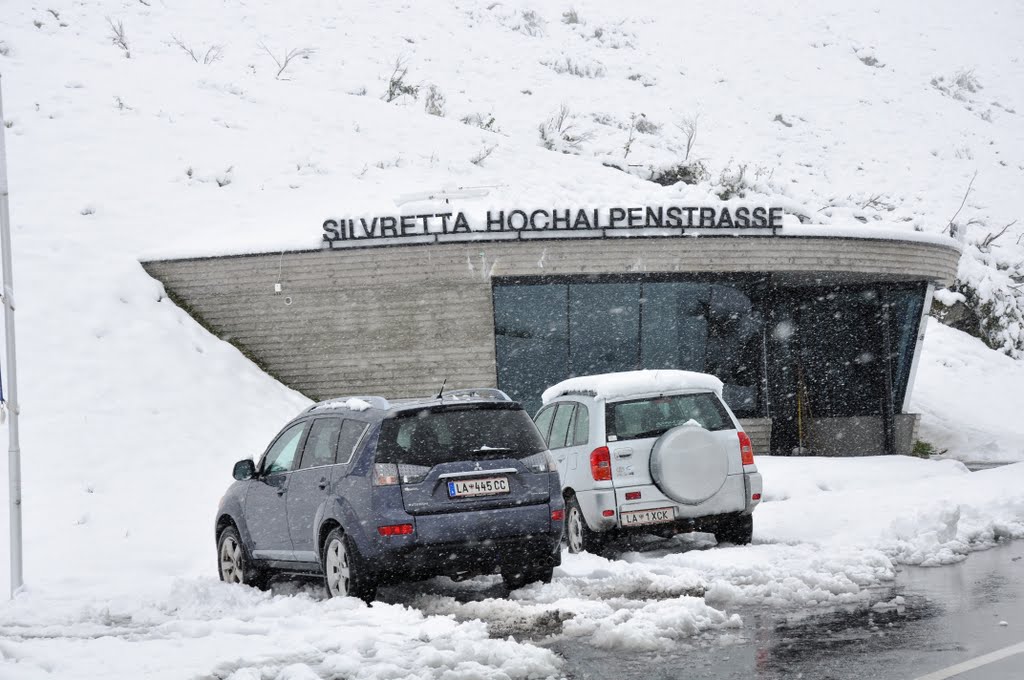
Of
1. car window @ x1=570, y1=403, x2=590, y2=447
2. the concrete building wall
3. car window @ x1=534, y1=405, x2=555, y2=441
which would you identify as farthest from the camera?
the concrete building wall

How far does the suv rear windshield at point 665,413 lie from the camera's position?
11.8 m

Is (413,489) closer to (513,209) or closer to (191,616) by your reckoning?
(191,616)

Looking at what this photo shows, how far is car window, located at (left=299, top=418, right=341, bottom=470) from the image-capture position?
9.59m

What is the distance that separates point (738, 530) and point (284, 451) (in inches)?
181

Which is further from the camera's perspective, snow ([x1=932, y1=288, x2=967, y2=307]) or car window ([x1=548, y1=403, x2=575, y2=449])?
snow ([x1=932, y1=288, x2=967, y2=307])

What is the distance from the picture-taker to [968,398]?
1410 inches

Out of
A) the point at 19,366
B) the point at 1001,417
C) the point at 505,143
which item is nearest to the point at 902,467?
the point at 19,366

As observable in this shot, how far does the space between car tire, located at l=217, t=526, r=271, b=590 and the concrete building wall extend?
11.4m

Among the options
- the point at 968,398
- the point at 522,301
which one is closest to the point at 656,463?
the point at 522,301

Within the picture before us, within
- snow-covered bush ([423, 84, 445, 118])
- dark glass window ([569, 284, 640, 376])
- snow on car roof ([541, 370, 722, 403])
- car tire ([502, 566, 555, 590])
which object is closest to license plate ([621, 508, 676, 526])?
snow on car roof ([541, 370, 722, 403])

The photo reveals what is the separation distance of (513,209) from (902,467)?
8582mm

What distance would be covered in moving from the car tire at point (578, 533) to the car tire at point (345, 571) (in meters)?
3.25

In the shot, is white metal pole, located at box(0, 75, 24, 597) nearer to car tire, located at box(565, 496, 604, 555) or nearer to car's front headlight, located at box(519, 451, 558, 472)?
car's front headlight, located at box(519, 451, 558, 472)

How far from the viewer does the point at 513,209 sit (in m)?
22.0
